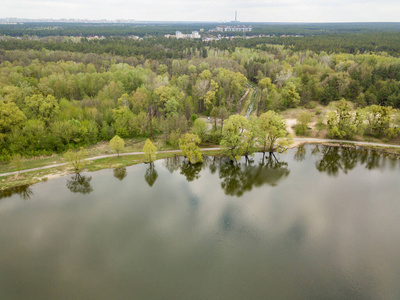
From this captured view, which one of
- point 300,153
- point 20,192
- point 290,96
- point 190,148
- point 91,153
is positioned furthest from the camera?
point 290,96

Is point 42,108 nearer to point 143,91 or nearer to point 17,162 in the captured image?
point 17,162

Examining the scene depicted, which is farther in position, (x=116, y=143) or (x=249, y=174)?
(x=116, y=143)

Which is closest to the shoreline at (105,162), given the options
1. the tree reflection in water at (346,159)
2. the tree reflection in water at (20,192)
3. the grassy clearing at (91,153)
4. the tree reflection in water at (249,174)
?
the tree reflection in water at (20,192)

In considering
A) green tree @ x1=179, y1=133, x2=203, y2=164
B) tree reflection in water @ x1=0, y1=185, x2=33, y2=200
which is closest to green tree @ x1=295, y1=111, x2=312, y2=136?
green tree @ x1=179, y1=133, x2=203, y2=164

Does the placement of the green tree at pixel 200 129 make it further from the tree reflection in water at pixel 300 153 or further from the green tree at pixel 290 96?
the green tree at pixel 290 96

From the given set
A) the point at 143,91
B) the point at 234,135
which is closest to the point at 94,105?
the point at 143,91

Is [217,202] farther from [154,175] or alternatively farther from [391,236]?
[391,236]
